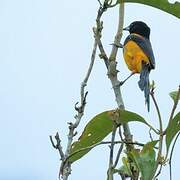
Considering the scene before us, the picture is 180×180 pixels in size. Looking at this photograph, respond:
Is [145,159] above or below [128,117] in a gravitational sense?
below

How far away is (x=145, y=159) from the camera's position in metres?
1.62

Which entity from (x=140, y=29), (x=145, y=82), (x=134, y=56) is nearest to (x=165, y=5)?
(x=145, y=82)

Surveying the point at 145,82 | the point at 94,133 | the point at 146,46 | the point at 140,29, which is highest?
the point at 140,29

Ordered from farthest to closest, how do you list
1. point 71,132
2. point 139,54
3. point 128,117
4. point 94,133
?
1. point 139,54
2. point 94,133
3. point 128,117
4. point 71,132

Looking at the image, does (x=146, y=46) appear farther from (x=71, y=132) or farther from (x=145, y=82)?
(x=71, y=132)

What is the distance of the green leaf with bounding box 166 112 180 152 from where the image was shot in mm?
1725

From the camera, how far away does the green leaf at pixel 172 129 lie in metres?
1.72

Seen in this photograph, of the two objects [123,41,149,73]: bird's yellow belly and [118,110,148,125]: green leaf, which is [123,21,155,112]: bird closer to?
[123,41,149,73]: bird's yellow belly

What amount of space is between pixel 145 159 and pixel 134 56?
126 centimetres

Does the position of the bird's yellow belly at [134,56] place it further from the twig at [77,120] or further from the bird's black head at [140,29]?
the twig at [77,120]

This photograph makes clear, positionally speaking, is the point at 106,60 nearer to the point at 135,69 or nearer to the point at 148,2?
the point at 148,2

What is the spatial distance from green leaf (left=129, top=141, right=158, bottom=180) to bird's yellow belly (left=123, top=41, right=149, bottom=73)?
43.0 inches

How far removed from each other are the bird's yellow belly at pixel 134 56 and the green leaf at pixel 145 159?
43.0 inches

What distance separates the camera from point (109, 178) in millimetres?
1410
